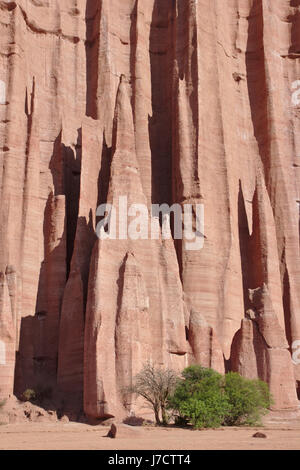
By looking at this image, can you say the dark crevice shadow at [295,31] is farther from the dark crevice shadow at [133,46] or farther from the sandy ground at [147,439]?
the sandy ground at [147,439]

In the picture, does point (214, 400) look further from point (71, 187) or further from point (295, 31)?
point (295, 31)

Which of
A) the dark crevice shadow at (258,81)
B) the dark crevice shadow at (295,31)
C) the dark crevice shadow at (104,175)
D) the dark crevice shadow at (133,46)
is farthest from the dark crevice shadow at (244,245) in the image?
A: the dark crevice shadow at (295,31)

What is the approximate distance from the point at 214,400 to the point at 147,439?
426 centimetres

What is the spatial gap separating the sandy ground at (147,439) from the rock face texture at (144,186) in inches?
122

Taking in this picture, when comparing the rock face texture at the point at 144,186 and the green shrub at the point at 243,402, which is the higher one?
the rock face texture at the point at 144,186

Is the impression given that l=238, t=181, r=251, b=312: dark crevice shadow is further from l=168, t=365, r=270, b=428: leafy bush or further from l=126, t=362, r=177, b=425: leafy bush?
l=126, t=362, r=177, b=425: leafy bush

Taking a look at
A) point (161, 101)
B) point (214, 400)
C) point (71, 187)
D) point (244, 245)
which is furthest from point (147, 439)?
point (161, 101)

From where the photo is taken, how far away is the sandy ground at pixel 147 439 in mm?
14266

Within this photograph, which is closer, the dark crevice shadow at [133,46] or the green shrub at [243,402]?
the green shrub at [243,402]

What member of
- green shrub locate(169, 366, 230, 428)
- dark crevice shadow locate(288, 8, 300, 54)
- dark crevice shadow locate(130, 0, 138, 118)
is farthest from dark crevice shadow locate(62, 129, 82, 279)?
dark crevice shadow locate(288, 8, 300, 54)

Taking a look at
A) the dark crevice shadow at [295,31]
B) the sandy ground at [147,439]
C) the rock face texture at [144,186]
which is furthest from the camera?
the dark crevice shadow at [295,31]

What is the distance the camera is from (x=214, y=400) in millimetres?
19375

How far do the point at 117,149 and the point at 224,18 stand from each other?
42.4 feet
